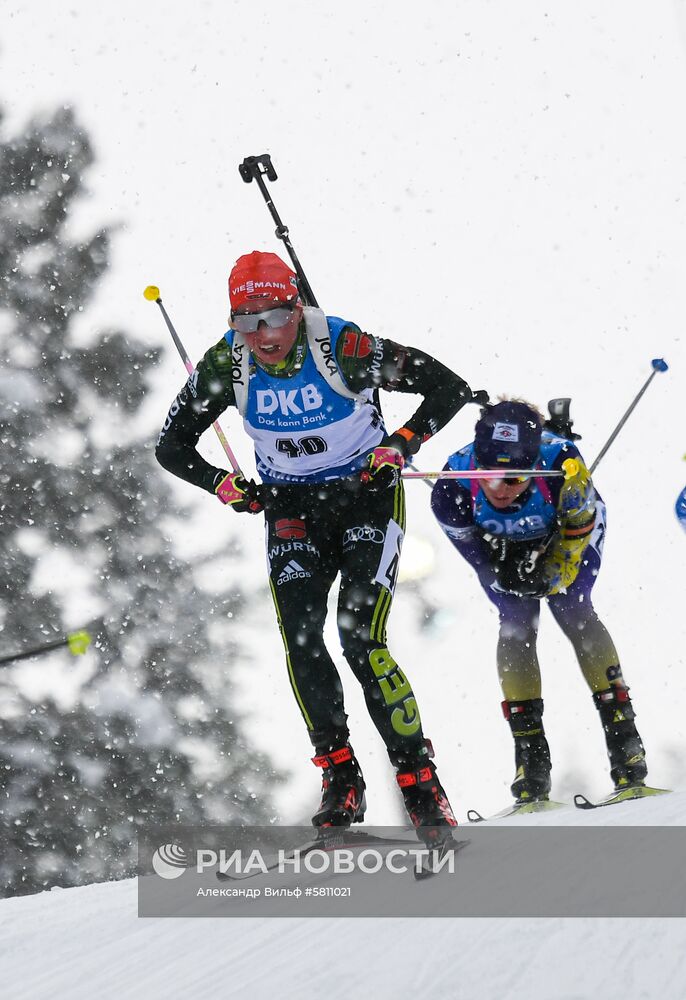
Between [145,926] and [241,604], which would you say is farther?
[241,604]

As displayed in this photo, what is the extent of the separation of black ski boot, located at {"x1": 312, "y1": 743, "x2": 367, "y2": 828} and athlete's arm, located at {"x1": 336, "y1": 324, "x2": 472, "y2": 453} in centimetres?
100

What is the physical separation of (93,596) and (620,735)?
8533 millimetres

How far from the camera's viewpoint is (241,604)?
13289 mm

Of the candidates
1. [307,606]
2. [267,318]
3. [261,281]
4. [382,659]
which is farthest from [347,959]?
[261,281]

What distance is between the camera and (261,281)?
12.7 ft

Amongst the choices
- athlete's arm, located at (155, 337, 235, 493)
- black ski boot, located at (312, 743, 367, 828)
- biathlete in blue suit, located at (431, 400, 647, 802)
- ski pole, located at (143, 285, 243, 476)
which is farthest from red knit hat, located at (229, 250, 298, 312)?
black ski boot, located at (312, 743, 367, 828)

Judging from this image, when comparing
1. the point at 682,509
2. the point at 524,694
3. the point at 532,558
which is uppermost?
the point at 682,509

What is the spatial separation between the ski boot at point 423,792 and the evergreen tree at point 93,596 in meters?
8.49

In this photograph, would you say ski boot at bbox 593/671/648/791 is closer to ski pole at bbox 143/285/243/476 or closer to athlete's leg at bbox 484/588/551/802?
athlete's leg at bbox 484/588/551/802

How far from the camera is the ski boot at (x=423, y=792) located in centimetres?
360

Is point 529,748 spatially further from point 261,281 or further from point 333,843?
point 261,281

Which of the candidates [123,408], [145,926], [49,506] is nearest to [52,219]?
[123,408]

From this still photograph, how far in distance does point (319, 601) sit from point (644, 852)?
1.30 meters

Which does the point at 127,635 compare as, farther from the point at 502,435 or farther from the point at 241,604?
the point at 502,435
